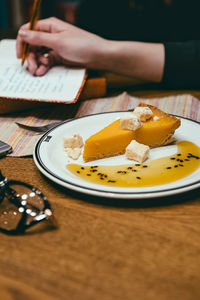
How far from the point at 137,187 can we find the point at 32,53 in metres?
0.89

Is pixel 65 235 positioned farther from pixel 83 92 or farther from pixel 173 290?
pixel 83 92

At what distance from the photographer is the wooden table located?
435mm

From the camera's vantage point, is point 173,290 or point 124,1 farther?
point 124,1

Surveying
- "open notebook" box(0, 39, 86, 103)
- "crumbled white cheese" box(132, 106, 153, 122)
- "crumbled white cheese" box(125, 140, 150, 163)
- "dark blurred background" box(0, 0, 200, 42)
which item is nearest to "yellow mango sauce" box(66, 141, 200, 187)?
"crumbled white cheese" box(125, 140, 150, 163)

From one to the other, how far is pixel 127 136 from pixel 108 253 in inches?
16.1

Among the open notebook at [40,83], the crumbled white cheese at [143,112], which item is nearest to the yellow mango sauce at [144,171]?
the crumbled white cheese at [143,112]

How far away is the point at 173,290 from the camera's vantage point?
43 centimetres

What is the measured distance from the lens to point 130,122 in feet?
2.75

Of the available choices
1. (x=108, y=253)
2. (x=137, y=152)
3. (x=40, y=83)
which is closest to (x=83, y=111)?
(x=40, y=83)

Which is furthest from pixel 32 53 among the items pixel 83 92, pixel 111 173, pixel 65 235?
pixel 65 235

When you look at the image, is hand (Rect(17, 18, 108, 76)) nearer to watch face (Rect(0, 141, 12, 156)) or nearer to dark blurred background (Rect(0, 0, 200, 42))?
watch face (Rect(0, 141, 12, 156))

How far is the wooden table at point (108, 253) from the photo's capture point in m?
0.44

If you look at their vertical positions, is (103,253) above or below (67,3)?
above

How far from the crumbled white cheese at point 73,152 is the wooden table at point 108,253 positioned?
0.15 meters
